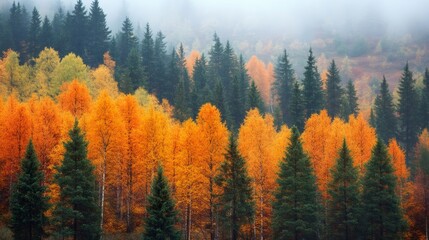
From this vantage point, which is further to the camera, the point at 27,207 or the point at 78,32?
the point at 78,32

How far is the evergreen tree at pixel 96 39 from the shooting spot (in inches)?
3813

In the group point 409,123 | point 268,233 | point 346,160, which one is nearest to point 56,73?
point 268,233

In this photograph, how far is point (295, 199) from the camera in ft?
135

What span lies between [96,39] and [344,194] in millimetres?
73855

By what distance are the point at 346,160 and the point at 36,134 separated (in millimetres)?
32902

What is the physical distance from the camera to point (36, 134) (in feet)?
152

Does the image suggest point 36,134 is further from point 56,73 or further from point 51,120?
point 56,73

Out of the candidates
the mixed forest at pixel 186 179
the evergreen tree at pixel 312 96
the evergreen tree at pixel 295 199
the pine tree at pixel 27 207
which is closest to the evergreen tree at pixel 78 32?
the mixed forest at pixel 186 179

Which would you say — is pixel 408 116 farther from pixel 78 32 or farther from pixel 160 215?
pixel 78 32

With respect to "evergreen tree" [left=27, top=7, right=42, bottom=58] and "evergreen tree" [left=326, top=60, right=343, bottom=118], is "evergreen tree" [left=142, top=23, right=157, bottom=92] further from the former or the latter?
"evergreen tree" [left=326, top=60, right=343, bottom=118]

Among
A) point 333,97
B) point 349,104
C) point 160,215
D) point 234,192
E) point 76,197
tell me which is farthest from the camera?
point 349,104

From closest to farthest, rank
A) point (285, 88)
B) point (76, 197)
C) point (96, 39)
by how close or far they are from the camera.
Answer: point (76, 197) < point (285, 88) < point (96, 39)

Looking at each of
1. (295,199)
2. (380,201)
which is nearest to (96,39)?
(295,199)

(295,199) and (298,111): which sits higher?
(298,111)
